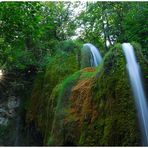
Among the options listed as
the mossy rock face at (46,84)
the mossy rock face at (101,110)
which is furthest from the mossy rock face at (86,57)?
the mossy rock face at (101,110)

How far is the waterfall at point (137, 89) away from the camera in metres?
4.90

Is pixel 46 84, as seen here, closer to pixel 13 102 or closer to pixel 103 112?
pixel 13 102

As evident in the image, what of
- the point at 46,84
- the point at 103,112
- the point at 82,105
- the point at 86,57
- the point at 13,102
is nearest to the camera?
the point at 103,112

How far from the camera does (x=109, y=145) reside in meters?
4.84

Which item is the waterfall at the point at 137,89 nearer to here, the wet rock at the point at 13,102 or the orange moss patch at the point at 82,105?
the orange moss patch at the point at 82,105

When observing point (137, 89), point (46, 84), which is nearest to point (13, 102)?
point (46, 84)

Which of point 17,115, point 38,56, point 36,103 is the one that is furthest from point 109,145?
point 38,56

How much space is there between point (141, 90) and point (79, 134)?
1126mm

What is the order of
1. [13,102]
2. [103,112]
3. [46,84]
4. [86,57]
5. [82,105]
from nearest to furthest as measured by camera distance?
[103,112]
[82,105]
[86,57]
[46,84]
[13,102]

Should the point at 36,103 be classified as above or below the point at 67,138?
above

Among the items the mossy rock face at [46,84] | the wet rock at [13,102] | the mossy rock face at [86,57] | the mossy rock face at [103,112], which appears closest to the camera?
the mossy rock face at [103,112]

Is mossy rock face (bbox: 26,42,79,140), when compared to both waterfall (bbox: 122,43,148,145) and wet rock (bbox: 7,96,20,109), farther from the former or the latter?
waterfall (bbox: 122,43,148,145)

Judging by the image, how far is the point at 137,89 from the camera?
5332 mm

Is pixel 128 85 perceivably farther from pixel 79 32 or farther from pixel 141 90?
pixel 79 32
